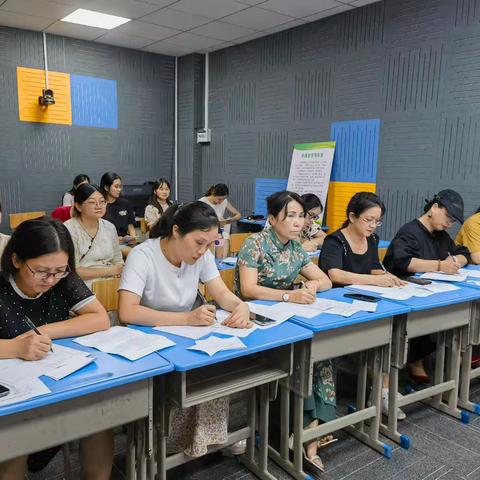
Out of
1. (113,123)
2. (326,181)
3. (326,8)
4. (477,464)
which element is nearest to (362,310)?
(477,464)

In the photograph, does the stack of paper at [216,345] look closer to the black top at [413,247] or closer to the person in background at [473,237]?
the black top at [413,247]

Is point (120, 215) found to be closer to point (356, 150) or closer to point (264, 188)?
point (264, 188)

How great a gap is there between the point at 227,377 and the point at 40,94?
538 cm

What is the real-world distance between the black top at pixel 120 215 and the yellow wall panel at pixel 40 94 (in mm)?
1952

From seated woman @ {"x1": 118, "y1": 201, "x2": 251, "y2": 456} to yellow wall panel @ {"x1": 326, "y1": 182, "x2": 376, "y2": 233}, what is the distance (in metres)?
3.42

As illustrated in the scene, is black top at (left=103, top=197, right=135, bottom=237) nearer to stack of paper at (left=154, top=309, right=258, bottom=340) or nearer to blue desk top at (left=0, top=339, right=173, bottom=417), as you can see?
stack of paper at (left=154, top=309, right=258, bottom=340)

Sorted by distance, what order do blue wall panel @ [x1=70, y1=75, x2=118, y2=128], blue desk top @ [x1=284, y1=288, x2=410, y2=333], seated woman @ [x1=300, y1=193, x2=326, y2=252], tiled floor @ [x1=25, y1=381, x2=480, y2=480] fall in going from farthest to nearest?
blue wall panel @ [x1=70, y1=75, x2=118, y2=128], seated woman @ [x1=300, y1=193, x2=326, y2=252], tiled floor @ [x1=25, y1=381, x2=480, y2=480], blue desk top @ [x1=284, y1=288, x2=410, y2=333]

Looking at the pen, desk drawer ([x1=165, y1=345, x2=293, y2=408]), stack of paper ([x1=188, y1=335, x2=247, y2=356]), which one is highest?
the pen

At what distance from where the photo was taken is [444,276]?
2.96m

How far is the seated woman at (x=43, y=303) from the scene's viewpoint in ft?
5.08

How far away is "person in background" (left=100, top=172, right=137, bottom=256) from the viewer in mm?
4734

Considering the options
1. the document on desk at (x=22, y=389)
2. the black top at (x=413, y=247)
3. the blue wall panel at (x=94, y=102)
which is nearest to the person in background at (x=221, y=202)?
the blue wall panel at (x=94, y=102)

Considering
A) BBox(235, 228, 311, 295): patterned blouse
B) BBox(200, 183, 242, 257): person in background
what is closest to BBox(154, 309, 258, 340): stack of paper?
BBox(235, 228, 311, 295): patterned blouse

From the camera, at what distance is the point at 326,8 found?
16.2ft
